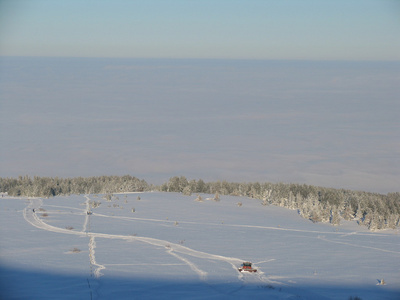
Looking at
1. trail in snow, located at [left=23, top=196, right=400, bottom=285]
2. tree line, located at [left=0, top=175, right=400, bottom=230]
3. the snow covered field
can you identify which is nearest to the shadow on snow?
the snow covered field

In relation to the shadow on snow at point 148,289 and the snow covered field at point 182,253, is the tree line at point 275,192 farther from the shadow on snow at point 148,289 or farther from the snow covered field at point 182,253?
the shadow on snow at point 148,289

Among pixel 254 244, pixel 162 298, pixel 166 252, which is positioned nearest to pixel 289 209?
pixel 254 244

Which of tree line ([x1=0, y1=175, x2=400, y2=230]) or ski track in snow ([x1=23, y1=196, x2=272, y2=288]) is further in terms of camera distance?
tree line ([x1=0, y1=175, x2=400, y2=230])

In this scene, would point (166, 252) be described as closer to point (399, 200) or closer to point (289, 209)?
point (289, 209)

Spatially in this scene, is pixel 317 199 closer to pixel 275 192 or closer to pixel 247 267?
pixel 275 192

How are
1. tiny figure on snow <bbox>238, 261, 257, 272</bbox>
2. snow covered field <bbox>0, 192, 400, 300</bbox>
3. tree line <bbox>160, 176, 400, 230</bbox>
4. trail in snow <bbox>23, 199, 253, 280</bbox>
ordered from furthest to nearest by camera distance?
tree line <bbox>160, 176, 400, 230</bbox> → trail in snow <bbox>23, 199, 253, 280</bbox> → tiny figure on snow <bbox>238, 261, 257, 272</bbox> → snow covered field <bbox>0, 192, 400, 300</bbox>

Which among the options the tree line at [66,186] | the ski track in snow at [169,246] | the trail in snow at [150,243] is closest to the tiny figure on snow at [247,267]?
the ski track in snow at [169,246]

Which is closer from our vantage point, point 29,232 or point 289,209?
point 29,232

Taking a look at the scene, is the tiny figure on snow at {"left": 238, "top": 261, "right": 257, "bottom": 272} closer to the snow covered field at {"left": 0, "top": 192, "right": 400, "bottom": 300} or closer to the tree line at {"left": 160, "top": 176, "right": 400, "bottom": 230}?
the snow covered field at {"left": 0, "top": 192, "right": 400, "bottom": 300}
